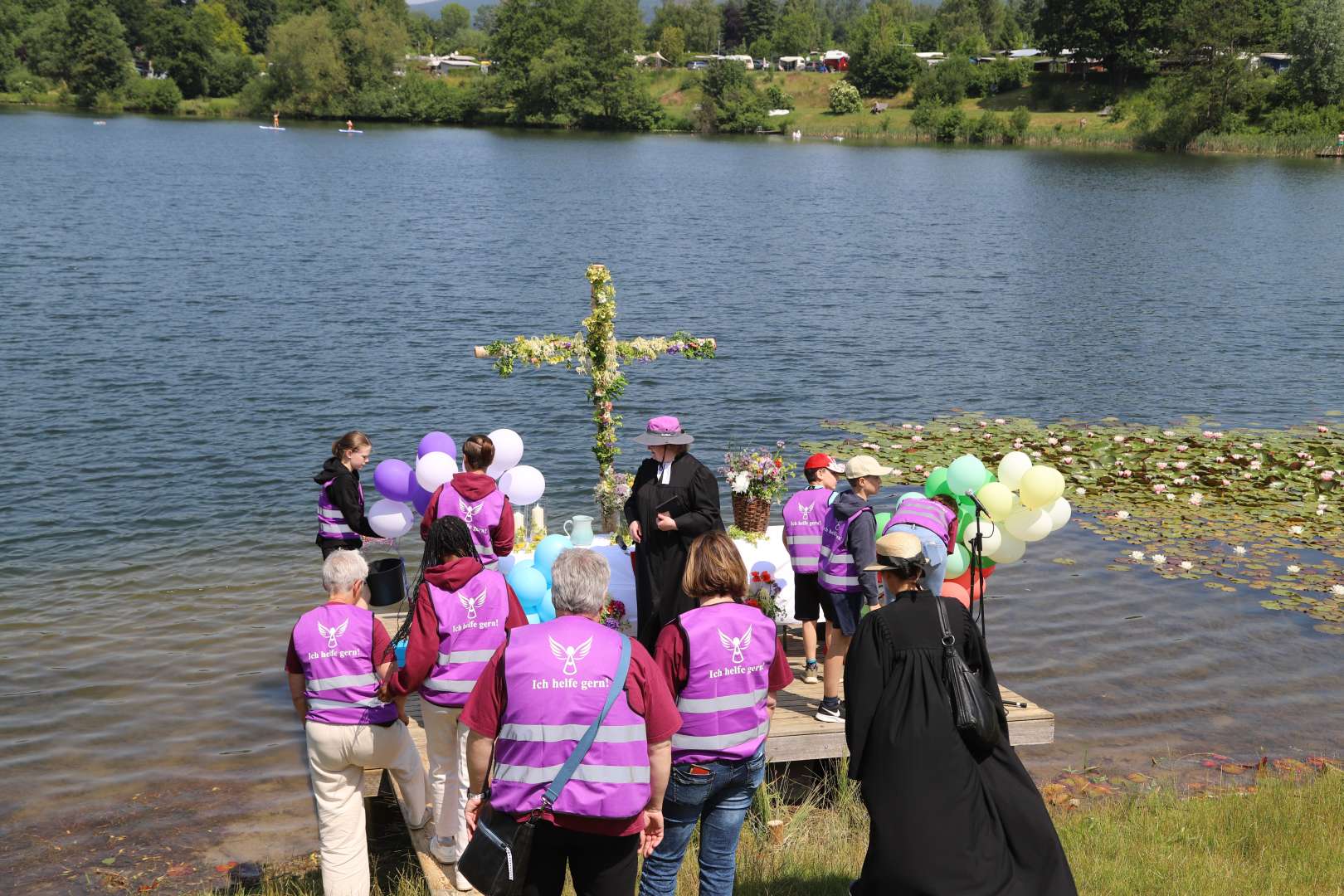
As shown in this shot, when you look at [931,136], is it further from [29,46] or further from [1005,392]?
[29,46]

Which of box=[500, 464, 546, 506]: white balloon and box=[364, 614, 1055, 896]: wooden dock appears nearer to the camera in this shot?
box=[364, 614, 1055, 896]: wooden dock

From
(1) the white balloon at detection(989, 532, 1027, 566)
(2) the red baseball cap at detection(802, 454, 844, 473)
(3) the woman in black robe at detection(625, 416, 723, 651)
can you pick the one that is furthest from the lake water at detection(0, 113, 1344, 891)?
(2) the red baseball cap at detection(802, 454, 844, 473)

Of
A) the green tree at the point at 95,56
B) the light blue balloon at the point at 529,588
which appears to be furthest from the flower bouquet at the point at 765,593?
the green tree at the point at 95,56

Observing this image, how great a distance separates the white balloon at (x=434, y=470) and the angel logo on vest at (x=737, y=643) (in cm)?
511

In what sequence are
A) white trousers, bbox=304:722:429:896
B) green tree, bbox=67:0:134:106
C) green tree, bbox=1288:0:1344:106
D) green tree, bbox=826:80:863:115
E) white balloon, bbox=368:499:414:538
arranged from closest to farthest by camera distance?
1. white trousers, bbox=304:722:429:896
2. white balloon, bbox=368:499:414:538
3. green tree, bbox=1288:0:1344:106
4. green tree, bbox=826:80:863:115
5. green tree, bbox=67:0:134:106

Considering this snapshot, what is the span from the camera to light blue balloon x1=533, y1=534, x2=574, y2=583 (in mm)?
9859

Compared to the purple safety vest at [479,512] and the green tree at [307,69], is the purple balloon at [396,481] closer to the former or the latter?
the purple safety vest at [479,512]

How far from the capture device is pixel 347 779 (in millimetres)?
A: 6613

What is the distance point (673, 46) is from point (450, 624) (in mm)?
173828

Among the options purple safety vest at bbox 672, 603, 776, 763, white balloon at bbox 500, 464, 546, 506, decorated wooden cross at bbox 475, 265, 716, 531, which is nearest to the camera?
purple safety vest at bbox 672, 603, 776, 763

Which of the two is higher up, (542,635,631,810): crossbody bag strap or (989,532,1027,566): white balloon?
(542,635,631,810): crossbody bag strap

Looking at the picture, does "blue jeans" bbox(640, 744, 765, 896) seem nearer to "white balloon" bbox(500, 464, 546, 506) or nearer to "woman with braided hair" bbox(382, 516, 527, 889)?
"woman with braided hair" bbox(382, 516, 527, 889)

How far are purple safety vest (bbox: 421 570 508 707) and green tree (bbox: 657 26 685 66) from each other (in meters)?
166

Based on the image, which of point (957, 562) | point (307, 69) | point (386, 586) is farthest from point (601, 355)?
point (307, 69)
